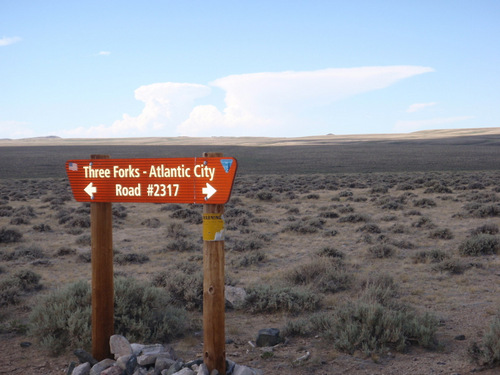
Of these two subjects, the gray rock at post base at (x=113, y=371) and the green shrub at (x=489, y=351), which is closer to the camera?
the gray rock at post base at (x=113, y=371)

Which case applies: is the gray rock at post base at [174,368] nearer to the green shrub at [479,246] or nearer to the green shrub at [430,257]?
the green shrub at [430,257]

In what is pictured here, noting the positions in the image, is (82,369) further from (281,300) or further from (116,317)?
(281,300)

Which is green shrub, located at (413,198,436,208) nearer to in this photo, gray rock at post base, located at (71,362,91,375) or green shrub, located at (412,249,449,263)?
green shrub, located at (412,249,449,263)

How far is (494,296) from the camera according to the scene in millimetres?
A: 7559

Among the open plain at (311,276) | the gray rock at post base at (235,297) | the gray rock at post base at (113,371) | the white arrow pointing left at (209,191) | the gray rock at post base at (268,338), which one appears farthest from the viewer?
the gray rock at post base at (235,297)

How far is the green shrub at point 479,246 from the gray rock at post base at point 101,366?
8616 millimetres

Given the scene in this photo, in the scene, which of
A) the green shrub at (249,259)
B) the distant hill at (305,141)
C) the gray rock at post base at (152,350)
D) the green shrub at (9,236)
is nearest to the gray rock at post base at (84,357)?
the gray rock at post base at (152,350)

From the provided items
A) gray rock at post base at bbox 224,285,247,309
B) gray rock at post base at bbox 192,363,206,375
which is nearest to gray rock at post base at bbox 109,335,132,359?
gray rock at post base at bbox 192,363,206,375

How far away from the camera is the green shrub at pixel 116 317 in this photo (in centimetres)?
574

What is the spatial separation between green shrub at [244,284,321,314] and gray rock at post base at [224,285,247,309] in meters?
0.09

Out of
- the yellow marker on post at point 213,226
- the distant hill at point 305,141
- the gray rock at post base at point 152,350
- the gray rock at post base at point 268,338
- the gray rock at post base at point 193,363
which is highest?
the distant hill at point 305,141

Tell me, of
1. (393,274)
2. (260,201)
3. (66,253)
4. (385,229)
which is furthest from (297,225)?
(260,201)

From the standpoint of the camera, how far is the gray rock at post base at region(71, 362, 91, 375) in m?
4.79

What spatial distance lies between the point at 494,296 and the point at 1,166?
69009mm
